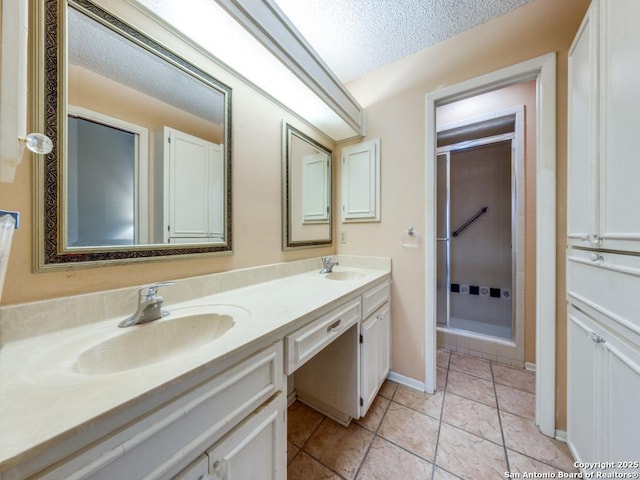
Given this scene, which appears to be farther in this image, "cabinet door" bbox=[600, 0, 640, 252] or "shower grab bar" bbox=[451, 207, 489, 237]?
"shower grab bar" bbox=[451, 207, 489, 237]

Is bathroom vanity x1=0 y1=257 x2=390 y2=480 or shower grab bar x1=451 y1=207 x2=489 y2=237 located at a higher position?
shower grab bar x1=451 y1=207 x2=489 y2=237

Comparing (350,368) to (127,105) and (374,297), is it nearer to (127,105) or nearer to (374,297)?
(374,297)

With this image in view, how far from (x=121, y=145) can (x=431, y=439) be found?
6.34 ft

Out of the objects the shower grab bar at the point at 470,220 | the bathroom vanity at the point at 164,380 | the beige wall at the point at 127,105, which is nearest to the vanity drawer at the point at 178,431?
the bathroom vanity at the point at 164,380

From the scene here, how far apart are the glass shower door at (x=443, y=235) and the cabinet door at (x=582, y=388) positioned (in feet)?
4.71

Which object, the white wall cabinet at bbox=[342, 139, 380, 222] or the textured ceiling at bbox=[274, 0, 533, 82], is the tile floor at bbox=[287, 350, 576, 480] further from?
the textured ceiling at bbox=[274, 0, 533, 82]

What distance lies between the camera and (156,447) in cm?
45

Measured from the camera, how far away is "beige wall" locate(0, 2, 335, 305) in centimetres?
64

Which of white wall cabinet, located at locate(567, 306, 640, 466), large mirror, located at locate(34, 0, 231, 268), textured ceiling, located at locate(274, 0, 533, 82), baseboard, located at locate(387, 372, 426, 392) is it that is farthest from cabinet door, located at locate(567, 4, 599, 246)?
large mirror, located at locate(34, 0, 231, 268)

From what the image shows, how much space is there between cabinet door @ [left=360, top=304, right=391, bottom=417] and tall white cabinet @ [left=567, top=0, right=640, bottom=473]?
0.88 meters

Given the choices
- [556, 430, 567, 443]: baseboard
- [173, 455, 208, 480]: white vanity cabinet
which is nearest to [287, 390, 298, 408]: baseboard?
[173, 455, 208, 480]: white vanity cabinet

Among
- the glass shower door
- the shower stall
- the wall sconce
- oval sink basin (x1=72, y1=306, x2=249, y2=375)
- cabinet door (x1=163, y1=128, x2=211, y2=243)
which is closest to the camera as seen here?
the wall sconce

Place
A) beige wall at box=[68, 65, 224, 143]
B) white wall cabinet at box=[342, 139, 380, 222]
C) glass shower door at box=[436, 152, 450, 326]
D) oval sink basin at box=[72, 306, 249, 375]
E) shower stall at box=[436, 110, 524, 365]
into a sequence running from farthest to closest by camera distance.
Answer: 1. glass shower door at box=[436, 152, 450, 326]
2. shower stall at box=[436, 110, 524, 365]
3. white wall cabinet at box=[342, 139, 380, 222]
4. beige wall at box=[68, 65, 224, 143]
5. oval sink basin at box=[72, 306, 249, 375]

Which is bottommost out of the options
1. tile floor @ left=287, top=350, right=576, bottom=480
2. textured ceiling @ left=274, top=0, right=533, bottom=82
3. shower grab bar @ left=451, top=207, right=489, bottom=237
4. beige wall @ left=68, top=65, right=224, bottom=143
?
tile floor @ left=287, top=350, right=576, bottom=480
